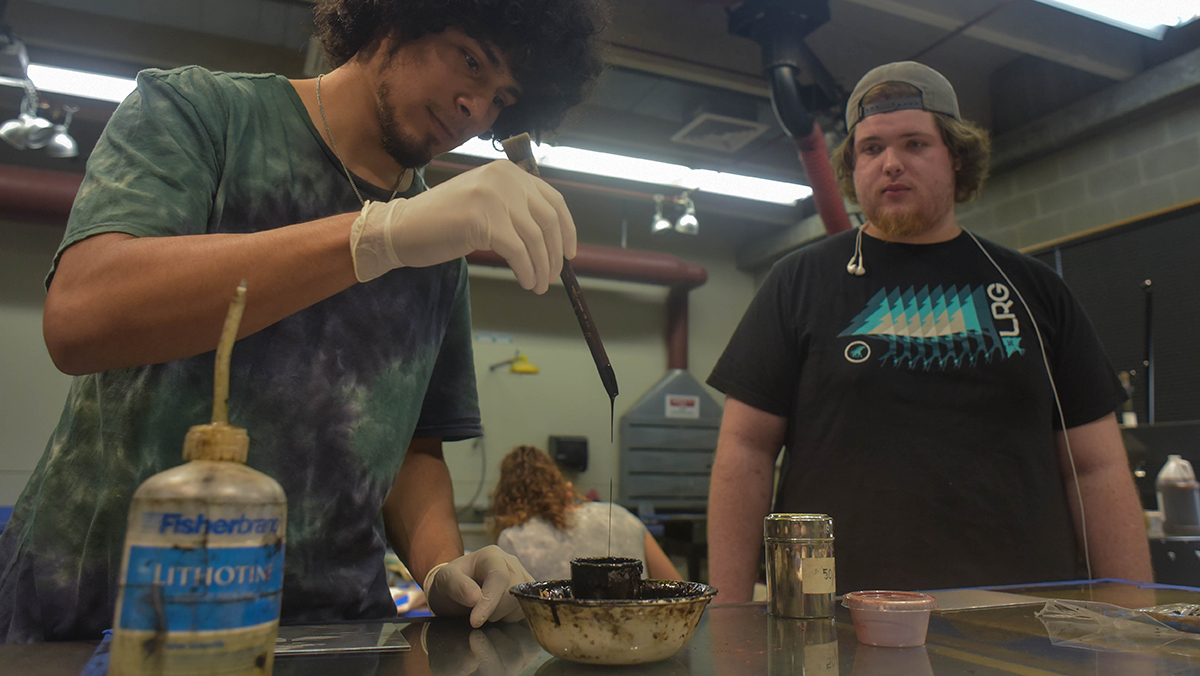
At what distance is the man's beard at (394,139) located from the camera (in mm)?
1069

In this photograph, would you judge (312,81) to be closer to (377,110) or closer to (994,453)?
(377,110)

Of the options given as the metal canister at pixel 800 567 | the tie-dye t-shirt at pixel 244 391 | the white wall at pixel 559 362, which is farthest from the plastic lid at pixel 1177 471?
the white wall at pixel 559 362

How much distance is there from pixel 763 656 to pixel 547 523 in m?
2.15

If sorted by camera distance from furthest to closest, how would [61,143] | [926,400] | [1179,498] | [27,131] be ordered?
[61,143]
[27,131]
[1179,498]
[926,400]

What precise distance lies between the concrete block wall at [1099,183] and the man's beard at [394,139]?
3272mm

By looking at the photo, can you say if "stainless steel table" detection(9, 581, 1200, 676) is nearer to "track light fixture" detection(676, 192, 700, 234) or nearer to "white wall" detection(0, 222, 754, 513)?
"track light fixture" detection(676, 192, 700, 234)

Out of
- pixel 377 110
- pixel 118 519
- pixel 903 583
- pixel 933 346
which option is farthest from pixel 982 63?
pixel 118 519

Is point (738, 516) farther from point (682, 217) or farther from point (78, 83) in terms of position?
point (78, 83)

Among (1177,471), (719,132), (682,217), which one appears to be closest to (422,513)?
(1177,471)

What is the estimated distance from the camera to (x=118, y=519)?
0.85 m

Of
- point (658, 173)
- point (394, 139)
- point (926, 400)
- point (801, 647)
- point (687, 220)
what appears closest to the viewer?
point (801, 647)

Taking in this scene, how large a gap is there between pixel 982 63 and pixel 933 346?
284 centimetres

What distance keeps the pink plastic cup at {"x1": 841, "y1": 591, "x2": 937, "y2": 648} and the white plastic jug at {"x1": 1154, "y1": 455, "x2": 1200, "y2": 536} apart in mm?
2246

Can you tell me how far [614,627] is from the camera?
0.64 m
